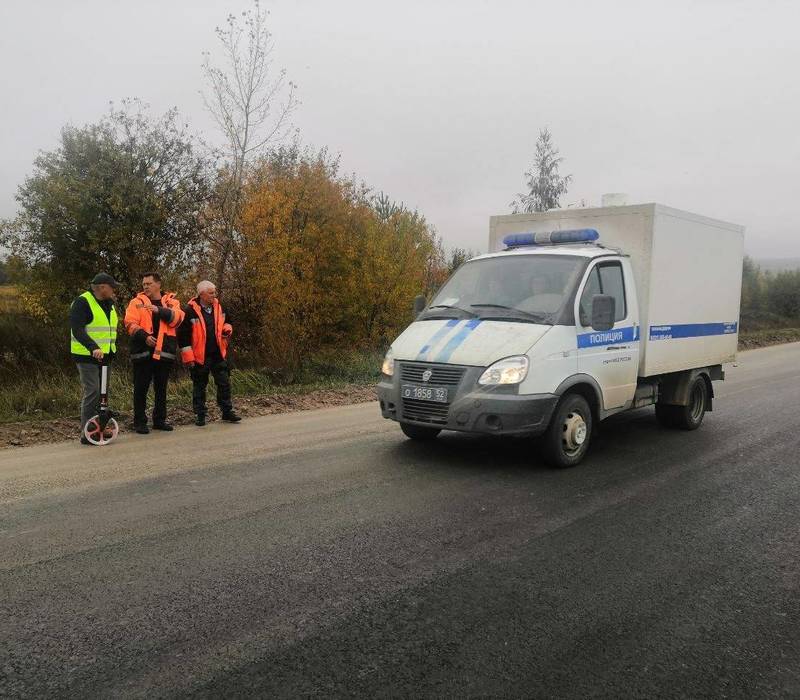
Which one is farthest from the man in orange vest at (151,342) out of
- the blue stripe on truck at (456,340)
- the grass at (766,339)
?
the grass at (766,339)

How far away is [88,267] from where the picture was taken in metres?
26.2

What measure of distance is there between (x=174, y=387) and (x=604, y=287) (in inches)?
294

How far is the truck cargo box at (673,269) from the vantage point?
7152 millimetres

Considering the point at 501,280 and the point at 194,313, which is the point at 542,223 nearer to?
the point at 501,280

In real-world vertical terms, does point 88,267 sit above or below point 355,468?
above

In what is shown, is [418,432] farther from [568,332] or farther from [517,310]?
[568,332]

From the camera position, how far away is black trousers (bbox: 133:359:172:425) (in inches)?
311

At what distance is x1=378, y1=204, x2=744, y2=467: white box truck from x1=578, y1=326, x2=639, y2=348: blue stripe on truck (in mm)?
20

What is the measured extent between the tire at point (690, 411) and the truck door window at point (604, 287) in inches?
78.0

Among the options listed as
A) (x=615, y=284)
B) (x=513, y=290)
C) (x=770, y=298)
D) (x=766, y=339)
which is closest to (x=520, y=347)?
(x=513, y=290)

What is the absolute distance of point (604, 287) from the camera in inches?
266

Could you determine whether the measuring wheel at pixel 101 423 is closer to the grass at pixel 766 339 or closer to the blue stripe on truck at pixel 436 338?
the blue stripe on truck at pixel 436 338

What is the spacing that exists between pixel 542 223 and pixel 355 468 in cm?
385

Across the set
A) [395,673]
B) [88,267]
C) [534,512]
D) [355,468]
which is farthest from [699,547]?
[88,267]
